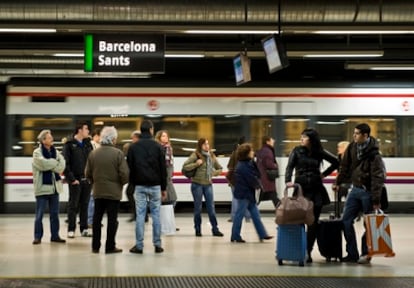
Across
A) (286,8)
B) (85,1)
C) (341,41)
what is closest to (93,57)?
(85,1)

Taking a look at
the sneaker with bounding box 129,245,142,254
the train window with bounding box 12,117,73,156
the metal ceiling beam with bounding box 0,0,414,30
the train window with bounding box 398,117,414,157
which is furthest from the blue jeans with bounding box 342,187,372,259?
the train window with bounding box 12,117,73,156

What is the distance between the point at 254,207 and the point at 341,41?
9963 mm

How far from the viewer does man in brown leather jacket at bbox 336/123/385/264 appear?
7586 mm

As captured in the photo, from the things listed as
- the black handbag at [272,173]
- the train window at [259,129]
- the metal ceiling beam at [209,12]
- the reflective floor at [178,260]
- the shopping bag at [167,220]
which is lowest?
the reflective floor at [178,260]

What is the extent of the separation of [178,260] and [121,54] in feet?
13.1

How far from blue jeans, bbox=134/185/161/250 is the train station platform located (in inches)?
9.2

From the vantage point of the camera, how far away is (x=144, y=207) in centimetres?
835

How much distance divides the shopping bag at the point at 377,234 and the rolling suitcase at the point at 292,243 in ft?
2.55

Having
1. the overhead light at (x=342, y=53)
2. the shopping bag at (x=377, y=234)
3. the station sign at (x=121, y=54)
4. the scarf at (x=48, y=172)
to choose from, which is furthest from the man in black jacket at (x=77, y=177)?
the overhead light at (x=342, y=53)

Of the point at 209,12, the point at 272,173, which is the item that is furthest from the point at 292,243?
the point at 209,12

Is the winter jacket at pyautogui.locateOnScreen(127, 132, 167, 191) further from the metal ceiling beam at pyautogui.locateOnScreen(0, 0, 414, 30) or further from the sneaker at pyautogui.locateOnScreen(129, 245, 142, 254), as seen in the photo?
the metal ceiling beam at pyautogui.locateOnScreen(0, 0, 414, 30)

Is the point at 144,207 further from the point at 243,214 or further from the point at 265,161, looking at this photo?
the point at 265,161

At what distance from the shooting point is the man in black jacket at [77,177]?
9781 millimetres

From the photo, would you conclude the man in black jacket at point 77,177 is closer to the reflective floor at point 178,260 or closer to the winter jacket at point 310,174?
the reflective floor at point 178,260
